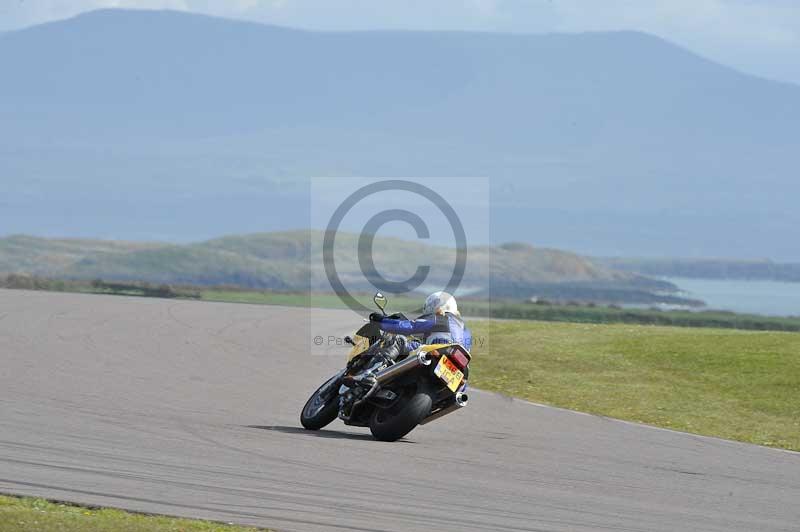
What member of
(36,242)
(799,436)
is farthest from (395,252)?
(799,436)

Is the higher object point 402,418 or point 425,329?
point 425,329

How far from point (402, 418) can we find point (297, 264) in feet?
487

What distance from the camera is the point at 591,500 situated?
39.9ft

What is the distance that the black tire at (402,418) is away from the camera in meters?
15.0

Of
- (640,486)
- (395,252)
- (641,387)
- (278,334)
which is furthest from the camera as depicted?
(395,252)

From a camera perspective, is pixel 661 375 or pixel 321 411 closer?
pixel 321 411

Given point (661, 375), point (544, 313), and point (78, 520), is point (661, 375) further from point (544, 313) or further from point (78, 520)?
point (544, 313)

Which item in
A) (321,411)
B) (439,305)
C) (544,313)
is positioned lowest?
(544,313)

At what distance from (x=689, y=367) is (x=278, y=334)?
943cm

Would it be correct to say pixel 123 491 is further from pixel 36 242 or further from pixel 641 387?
pixel 36 242

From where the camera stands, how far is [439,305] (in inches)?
610

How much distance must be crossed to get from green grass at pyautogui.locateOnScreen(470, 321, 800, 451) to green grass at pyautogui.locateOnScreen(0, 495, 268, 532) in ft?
33.2

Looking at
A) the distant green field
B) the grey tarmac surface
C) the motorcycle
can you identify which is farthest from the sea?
the motorcycle

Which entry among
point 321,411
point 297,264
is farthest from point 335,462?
point 297,264
